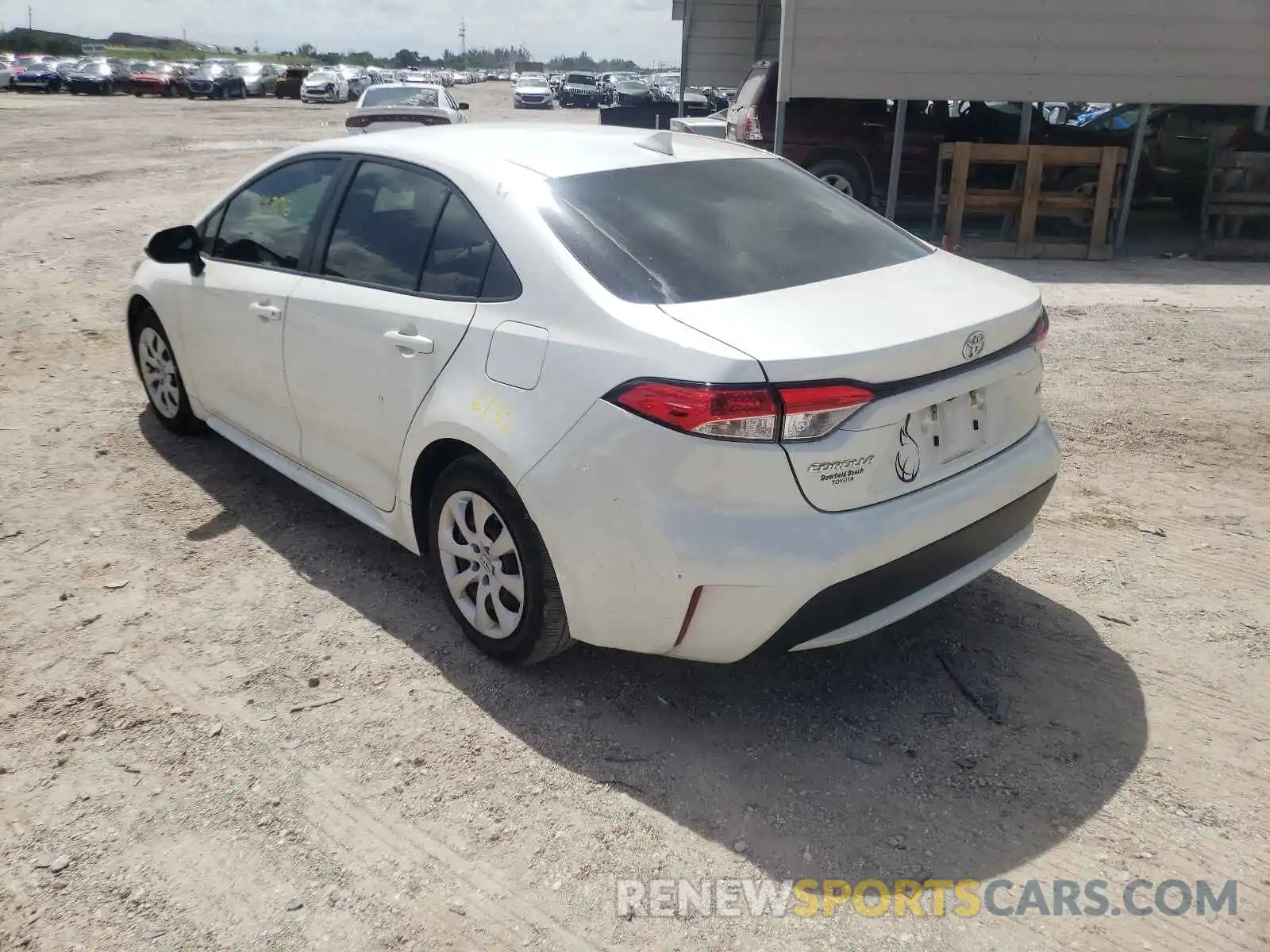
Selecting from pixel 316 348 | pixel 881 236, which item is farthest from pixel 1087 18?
pixel 316 348

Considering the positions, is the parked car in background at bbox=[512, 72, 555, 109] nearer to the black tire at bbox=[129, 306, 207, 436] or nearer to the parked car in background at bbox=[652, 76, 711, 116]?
the parked car in background at bbox=[652, 76, 711, 116]

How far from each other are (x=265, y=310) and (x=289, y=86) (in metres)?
50.0

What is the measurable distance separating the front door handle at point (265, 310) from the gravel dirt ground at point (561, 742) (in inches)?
36.8

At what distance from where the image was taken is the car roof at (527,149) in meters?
3.31

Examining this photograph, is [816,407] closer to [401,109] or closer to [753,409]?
[753,409]

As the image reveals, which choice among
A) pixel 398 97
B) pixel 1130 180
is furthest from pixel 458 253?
pixel 398 97

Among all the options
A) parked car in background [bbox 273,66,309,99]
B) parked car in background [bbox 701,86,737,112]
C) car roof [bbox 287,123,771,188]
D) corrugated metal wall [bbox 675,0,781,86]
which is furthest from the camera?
parked car in background [bbox 273,66,309,99]

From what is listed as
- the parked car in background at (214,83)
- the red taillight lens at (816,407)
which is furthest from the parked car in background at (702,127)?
the parked car in background at (214,83)

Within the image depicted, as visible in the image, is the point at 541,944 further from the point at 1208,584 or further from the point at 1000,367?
the point at 1208,584

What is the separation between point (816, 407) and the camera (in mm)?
2525

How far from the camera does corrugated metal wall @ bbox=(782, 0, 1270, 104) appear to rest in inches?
416

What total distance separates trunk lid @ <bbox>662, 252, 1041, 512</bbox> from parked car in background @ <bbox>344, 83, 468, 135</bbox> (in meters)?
12.8

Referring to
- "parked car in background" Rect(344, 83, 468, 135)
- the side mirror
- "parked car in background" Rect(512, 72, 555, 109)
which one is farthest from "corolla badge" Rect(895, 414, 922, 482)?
"parked car in background" Rect(512, 72, 555, 109)

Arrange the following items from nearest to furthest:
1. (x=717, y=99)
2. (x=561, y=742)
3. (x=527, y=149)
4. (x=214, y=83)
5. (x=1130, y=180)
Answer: (x=561, y=742), (x=527, y=149), (x=1130, y=180), (x=717, y=99), (x=214, y=83)
